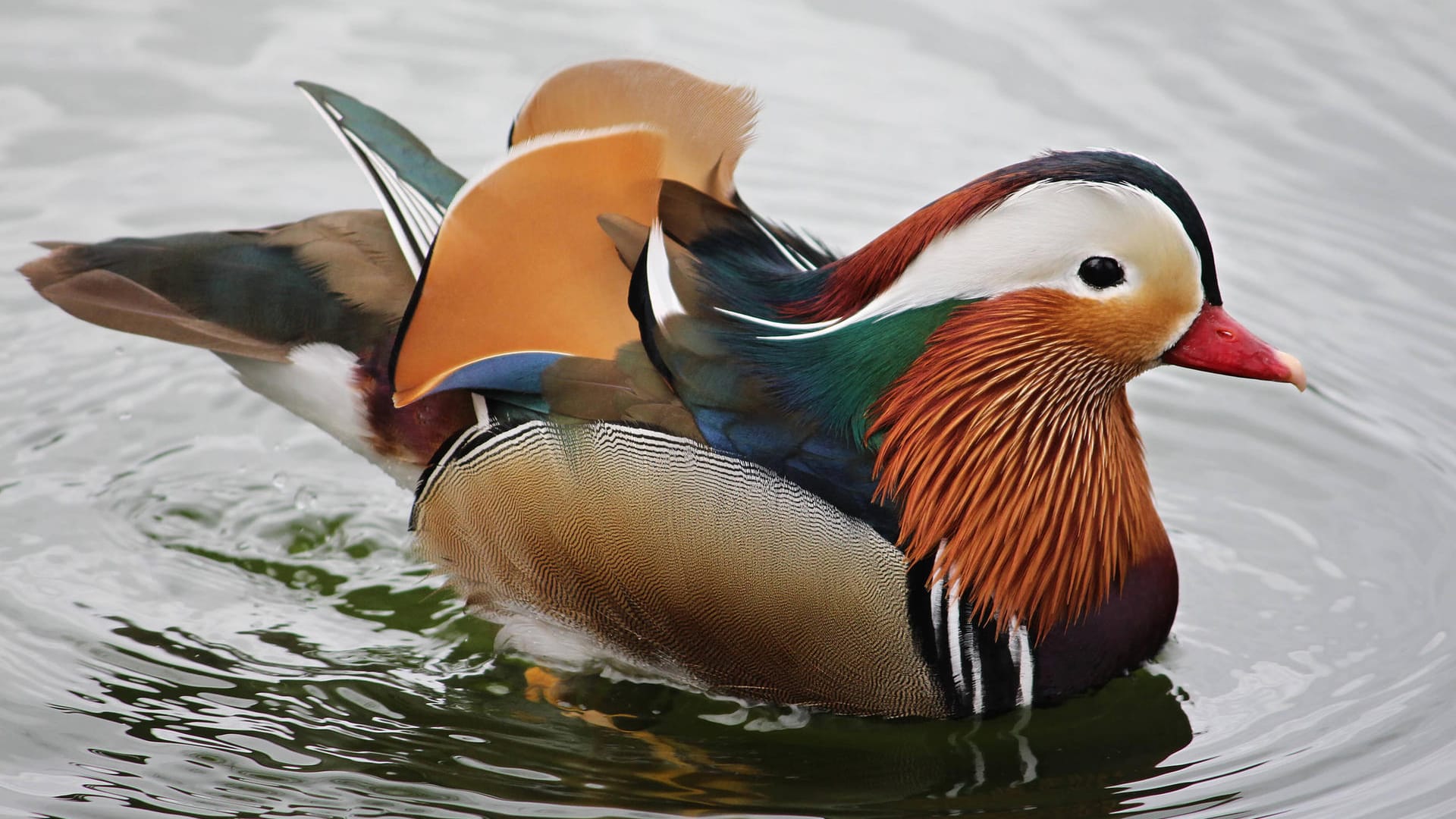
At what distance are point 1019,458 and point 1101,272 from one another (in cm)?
55

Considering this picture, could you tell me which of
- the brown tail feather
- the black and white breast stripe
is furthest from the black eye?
the brown tail feather

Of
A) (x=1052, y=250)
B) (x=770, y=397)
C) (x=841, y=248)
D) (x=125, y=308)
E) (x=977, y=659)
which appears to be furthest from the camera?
(x=841, y=248)

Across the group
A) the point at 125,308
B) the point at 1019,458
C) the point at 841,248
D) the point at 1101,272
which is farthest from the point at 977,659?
the point at 841,248

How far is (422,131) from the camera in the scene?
6.86m

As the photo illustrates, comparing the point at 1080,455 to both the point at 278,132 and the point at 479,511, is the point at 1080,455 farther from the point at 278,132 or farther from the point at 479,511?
the point at 278,132

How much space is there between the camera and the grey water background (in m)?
4.16

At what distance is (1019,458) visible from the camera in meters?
4.23

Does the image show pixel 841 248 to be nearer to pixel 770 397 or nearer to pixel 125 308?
pixel 770 397

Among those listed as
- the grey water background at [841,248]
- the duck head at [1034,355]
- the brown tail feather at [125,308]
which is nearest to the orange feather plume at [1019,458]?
the duck head at [1034,355]

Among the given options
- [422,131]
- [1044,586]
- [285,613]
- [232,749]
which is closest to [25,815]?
[232,749]

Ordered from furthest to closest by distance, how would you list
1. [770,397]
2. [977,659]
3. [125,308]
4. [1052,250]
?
[125,308]
[977,659]
[770,397]
[1052,250]

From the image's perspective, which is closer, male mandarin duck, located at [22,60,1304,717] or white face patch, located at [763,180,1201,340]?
white face patch, located at [763,180,1201,340]

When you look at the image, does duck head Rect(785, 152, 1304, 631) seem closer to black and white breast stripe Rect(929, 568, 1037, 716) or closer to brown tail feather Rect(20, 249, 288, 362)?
black and white breast stripe Rect(929, 568, 1037, 716)

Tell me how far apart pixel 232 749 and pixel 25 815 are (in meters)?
0.47
